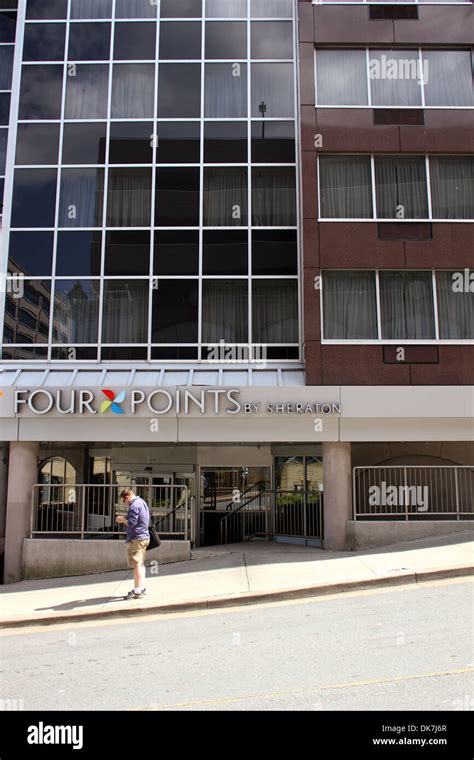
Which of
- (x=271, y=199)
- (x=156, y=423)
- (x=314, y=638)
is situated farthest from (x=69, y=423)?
(x=314, y=638)

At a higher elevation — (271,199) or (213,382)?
(271,199)

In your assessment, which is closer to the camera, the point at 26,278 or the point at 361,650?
the point at 361,650

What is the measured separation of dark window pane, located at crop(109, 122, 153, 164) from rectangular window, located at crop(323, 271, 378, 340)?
5583 millimetres

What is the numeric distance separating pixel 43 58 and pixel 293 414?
446 inches

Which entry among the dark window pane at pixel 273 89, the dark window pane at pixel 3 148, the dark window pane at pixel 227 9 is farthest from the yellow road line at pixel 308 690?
the dark window pane at pixel 227 9

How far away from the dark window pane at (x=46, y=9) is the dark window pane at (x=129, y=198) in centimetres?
474

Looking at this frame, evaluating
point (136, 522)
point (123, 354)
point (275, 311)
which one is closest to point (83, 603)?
point (136, 522)

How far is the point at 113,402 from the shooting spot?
44.8ft

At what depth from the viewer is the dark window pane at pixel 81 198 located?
15.9 m

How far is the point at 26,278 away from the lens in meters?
15.7

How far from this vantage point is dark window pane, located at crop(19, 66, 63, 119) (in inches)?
645

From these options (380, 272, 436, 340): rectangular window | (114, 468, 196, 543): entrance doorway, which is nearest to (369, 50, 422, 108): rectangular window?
(380, 272, 436, 340): rectangular window

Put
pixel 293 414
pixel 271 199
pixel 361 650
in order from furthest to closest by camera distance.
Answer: pixel 271 199
pixel 293 414
pixel 361 650
